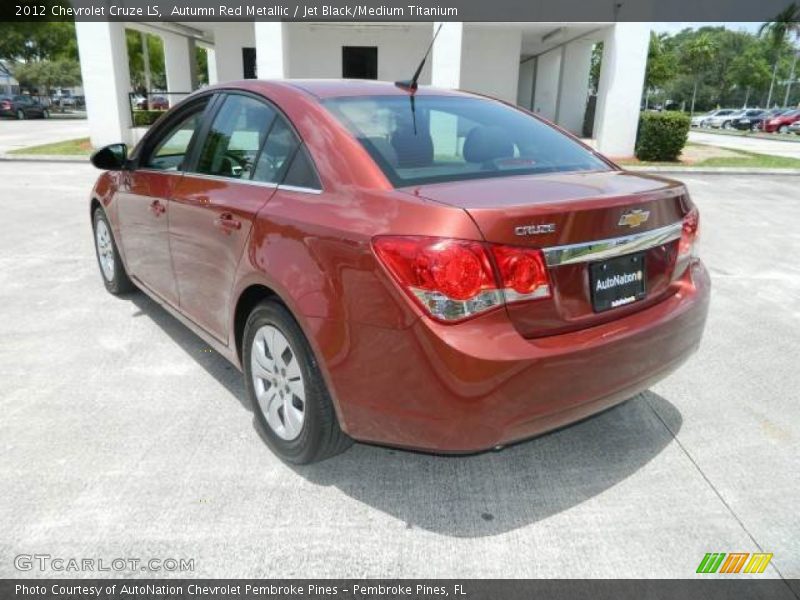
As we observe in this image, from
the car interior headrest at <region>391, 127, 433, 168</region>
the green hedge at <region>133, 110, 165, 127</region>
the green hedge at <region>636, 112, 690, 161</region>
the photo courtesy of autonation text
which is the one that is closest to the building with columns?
the green hedge at <region>636, 112, 690, 161</region>

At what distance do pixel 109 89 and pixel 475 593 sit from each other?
18342 millimetres

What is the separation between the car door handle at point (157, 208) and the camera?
3653 mm

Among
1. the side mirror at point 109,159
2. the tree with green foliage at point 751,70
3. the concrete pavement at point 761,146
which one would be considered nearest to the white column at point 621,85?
the concrete pavement at point 761,146

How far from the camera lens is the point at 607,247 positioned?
7.70 feet

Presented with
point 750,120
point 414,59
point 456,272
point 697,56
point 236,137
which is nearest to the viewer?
point 456,272

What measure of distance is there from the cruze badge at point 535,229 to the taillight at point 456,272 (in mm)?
58

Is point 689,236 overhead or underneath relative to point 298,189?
underneath

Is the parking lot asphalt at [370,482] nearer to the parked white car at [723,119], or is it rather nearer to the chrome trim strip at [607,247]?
the chrome trim strip at [607,247]

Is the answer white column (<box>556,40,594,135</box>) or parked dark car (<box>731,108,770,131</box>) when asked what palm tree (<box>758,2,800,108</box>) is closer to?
parked dark car (<box>731,108,770,131</box>)

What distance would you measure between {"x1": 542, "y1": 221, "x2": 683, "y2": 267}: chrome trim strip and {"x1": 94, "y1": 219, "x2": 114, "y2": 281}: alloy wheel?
3831 mm

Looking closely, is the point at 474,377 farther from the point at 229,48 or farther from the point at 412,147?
the point at 229,48

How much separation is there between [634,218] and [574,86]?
23.4 metres

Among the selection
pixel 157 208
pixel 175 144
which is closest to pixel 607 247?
pixel 157 208

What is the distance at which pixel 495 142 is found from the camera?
3.04 m
